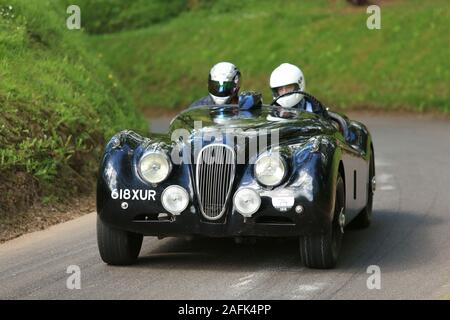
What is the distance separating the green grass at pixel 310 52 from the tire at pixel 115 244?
17.8m

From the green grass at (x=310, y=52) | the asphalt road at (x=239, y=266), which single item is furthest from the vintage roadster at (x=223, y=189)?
the green grass at (x=310, y=52)

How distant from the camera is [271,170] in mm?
8398

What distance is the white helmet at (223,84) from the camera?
10.5 metres

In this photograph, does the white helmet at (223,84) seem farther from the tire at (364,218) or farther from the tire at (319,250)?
the tire at (319,250)

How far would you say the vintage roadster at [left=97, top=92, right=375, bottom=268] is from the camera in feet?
27.3

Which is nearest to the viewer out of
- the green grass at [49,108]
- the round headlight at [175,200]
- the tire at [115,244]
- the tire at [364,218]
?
the round headlight at [175,200]

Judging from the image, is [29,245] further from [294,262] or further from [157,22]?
[157,22]

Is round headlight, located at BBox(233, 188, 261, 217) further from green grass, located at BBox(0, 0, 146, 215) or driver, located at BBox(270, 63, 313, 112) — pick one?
green grass, located at BBox(0, 0, 146, 215)

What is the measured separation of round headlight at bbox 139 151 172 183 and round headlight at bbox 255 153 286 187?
2.27 ft

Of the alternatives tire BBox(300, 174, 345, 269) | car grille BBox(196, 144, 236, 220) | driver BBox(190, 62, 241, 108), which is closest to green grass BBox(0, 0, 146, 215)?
driver BBox(190, 62, 241, 108)

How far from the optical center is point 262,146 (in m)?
8.71

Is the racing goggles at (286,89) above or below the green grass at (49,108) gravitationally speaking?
above

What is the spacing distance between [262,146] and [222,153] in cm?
35

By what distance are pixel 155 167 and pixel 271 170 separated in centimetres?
89
